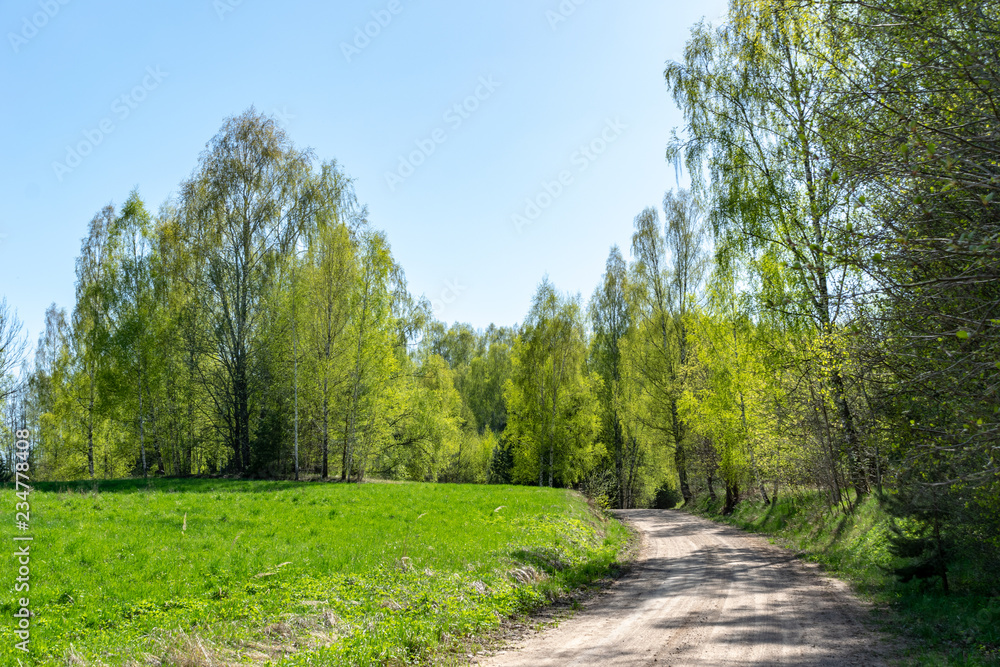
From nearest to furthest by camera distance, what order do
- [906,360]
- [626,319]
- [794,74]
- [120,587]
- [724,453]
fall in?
[906,360], [120,587], [794,74], [724,453], [626,319]

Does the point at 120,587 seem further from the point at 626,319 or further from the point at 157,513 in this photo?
the point at 626,319

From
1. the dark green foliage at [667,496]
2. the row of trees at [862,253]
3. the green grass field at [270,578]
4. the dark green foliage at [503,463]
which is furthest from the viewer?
the dark green foliage at [667,496]

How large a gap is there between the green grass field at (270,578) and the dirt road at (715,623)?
114 cm

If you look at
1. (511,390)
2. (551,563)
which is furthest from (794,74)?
(511,390)

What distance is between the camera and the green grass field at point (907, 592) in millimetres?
6473

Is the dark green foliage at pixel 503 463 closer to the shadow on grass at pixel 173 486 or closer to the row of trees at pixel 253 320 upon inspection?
the row of trees at pixel 253 320

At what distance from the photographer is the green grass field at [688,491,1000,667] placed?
647 cm

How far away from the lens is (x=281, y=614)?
6.95 metres

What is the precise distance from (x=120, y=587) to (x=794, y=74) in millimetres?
17658

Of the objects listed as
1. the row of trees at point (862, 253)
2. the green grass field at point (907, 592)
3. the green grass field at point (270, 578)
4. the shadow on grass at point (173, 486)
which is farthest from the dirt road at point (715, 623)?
the shadow on grass at point (173, 486)

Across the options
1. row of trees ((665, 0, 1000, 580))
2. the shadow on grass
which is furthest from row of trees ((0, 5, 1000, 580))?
the shadow on grass

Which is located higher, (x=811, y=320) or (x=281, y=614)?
(x=811, y=320)

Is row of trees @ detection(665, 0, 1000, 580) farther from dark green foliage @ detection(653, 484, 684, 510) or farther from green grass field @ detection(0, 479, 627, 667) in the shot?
dark green foliage @ detection(653, 484, 684, 510)

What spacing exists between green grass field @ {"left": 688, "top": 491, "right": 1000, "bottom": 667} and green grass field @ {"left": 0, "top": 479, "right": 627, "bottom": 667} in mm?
5089
